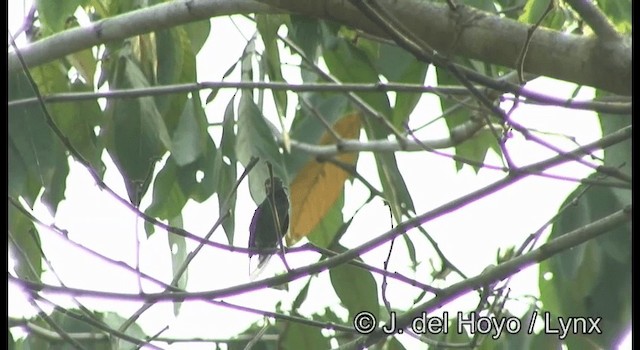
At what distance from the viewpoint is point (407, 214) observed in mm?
1289

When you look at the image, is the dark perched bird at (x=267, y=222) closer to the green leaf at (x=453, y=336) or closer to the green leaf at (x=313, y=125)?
the green leaf at (x=313, y=125)

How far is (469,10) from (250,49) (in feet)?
1.37

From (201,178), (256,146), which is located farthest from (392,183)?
(201,178)

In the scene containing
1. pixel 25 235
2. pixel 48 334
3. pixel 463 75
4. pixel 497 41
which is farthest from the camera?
pixel 25 235

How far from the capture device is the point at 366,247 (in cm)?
95

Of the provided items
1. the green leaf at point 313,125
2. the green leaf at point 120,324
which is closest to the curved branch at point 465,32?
the green leaf at point 313,125

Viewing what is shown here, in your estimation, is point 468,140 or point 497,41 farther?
point 468,140

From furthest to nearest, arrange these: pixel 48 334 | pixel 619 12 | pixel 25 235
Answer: pixel 25 235 → pixel 48 334 → pixel 619 12

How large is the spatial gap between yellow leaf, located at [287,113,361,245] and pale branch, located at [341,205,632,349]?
21 cm

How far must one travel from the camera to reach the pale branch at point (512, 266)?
92 centimetres

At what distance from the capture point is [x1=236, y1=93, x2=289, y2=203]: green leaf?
1178mm

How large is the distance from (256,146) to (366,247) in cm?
30

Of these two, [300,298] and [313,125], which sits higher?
[313,125]

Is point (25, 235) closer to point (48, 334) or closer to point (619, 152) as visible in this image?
point (48, 334)
